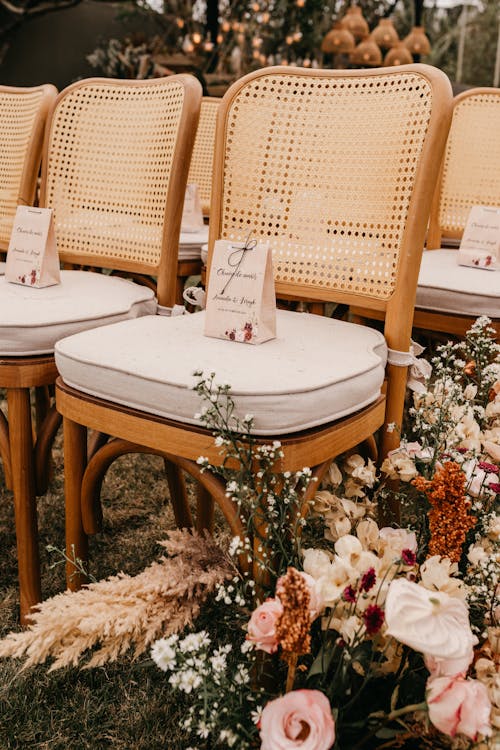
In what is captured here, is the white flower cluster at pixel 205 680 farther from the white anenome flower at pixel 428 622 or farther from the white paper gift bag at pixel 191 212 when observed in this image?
the white paper gift bag at pixel 191 212

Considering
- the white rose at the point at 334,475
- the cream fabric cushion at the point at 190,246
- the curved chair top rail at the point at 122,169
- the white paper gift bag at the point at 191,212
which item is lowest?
the white rose at the point at 334,475

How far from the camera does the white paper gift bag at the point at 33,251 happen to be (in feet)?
4.70

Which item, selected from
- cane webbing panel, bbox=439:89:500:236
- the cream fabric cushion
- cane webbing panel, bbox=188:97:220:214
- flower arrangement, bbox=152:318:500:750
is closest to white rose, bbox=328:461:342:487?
flower arrangement, bbox=152:318:500:750

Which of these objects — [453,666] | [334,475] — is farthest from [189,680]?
[334,475]

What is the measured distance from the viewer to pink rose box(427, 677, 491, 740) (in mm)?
653

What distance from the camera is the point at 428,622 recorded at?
67 centimetres

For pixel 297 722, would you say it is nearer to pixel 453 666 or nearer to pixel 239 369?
pixel 453 666

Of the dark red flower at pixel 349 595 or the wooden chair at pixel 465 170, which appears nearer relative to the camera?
the dark red flower at pixel 349 595

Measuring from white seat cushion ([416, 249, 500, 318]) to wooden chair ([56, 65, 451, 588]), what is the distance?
348mm

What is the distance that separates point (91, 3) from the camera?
777 centimetres

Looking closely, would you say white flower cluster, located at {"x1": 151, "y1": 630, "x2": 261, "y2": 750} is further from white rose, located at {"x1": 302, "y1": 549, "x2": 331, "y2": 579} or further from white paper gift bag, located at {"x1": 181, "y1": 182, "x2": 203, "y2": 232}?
white paper gift bag, located at {"x1": 181, "y1": 182, "x2": 203, "y2": 232}

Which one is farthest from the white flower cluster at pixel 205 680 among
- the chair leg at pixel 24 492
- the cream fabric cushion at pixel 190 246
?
the cream fabric cushion at pixel 190 246

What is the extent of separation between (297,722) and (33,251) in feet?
3.48

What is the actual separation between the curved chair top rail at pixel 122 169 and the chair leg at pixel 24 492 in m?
0.41
